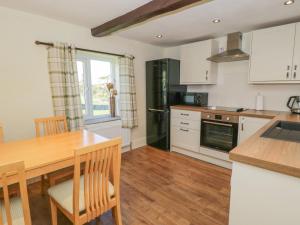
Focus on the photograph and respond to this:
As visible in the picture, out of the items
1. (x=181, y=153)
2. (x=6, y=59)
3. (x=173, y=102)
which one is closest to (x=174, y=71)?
(x=173, y=102)

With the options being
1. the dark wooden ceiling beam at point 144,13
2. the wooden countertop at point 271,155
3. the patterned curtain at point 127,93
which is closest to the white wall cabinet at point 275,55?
the dark wooden ceiling beam at point 144,13

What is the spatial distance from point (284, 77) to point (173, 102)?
184cm

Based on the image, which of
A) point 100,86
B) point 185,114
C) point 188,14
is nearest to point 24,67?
point 100,86

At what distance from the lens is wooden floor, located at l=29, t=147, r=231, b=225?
183 cm

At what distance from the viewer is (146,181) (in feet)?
8.38

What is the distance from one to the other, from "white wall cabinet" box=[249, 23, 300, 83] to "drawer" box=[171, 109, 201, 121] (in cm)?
101

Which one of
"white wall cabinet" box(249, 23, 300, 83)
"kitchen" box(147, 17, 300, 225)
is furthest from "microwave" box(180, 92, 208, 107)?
"white wall cabinet" box(249, 23, 300, 83)

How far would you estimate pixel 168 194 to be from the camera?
2.24 m

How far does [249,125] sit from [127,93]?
2.12 m

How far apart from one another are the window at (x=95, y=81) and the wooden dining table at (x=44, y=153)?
A: 1308 millimetres

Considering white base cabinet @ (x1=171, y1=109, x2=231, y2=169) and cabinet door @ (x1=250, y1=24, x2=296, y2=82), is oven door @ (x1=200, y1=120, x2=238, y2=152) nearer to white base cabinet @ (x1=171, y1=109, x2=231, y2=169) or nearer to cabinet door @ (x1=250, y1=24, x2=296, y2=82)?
white base cabinet @ (x1=171, y1=109, x2=231, y2=169)

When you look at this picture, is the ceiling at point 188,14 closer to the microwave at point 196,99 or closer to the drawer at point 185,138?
the microwave at point 196,99

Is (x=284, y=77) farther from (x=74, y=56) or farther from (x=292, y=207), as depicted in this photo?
(x=74, y=56)

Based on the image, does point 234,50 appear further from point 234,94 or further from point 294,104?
point 294,104
